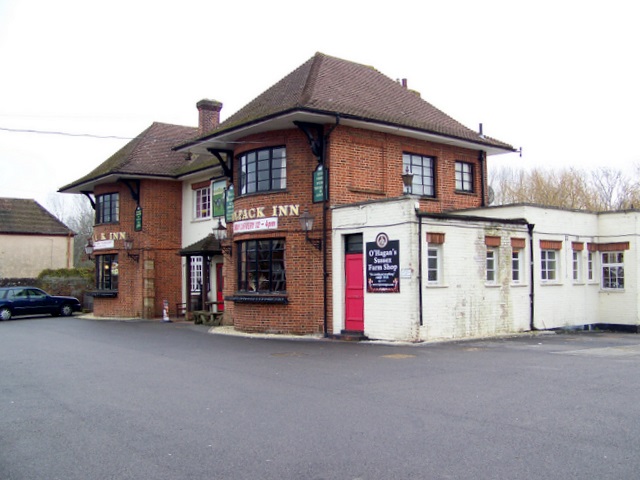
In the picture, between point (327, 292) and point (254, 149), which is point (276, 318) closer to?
point (327, 292)

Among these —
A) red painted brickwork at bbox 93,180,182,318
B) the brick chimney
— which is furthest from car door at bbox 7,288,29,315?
the brick chimney

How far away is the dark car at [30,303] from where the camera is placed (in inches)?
1155

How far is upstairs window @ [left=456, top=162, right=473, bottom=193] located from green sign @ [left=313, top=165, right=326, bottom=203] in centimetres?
605

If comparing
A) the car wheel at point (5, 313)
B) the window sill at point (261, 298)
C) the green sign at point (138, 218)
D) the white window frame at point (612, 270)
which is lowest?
the car wheel at point (5, 313)

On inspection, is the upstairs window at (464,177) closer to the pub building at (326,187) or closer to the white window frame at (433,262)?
the pub building at (326,187)

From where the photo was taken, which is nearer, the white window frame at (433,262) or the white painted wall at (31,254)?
the white window frame at (433,262)

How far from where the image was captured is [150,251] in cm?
2703

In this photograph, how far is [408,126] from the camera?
18.9m

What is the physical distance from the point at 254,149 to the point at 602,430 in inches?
568

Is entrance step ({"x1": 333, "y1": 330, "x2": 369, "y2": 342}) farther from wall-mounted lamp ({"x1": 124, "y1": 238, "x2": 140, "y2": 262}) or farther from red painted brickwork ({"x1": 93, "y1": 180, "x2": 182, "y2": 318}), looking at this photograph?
wall-mounted lamp ({"x1": 124, "y1": 238, "x2": 140, "y2": 262})

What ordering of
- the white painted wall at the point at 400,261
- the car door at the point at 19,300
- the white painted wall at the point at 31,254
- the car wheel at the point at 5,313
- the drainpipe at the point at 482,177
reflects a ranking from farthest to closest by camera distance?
the white painted wall at the point at 31,254, the car door at the point at 19,300, the car wheel at the point at 5,313, the drainpipe at the point at 482,177, the white painted wall at the point at 400,261

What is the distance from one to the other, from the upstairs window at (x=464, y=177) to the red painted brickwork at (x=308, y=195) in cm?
283

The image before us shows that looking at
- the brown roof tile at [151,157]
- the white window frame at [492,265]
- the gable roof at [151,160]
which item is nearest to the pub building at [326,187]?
the white window frame at [492,265]

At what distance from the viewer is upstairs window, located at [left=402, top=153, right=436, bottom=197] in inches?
795
